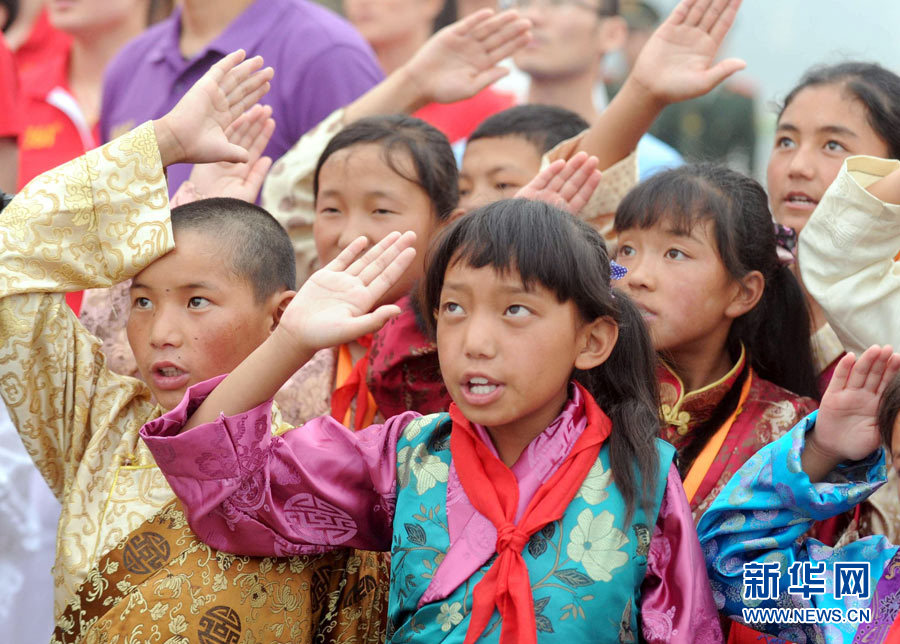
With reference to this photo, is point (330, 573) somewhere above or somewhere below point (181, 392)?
below

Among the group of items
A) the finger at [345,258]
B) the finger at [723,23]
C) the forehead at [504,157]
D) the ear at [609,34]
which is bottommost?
the ear at [609,34]

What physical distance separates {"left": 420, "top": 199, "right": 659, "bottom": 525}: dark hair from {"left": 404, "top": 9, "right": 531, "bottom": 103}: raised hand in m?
1.35

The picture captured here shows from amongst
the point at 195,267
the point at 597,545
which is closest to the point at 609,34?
the point at 195,267

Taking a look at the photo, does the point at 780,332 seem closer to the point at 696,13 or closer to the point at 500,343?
the point at 696,13

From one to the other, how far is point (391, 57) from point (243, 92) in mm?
2468

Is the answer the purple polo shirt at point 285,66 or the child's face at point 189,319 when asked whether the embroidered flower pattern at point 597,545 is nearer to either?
the child's face at point 189,319

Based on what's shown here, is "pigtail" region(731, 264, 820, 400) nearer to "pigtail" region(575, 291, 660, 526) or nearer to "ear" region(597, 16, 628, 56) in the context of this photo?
"pigtail" region(575, 291, 660, 526)

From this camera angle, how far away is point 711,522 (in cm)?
242

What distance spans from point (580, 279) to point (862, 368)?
54 centimetres

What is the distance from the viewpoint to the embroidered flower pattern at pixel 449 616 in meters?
2.28

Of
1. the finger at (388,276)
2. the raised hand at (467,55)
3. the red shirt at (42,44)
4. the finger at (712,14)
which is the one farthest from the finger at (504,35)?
the red shirt at (42,44)

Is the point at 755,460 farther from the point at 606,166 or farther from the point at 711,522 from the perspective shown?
the point at 606,166

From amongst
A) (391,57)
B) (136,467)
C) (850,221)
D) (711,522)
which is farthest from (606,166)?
(391,57)

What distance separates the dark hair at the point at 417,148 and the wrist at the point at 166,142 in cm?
67
